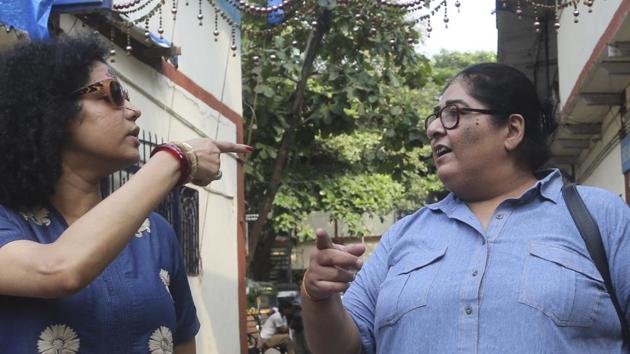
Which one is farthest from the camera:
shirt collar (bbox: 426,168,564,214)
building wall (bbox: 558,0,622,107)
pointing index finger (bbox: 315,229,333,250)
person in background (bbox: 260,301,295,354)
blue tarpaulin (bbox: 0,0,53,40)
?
person in background (bbox: 260,301,295,354)

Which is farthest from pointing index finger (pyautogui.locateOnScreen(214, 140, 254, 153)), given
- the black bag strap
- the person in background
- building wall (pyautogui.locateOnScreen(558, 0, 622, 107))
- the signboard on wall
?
the person in background

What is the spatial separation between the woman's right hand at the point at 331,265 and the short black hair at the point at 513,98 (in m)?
0.71

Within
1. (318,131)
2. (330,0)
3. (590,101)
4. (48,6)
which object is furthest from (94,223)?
(318,131)

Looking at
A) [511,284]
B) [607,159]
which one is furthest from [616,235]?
[607,159]

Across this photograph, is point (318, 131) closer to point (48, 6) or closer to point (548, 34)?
point (548, 34)

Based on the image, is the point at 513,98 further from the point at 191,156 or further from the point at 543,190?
the point at 191,156

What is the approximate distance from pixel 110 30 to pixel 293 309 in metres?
7.97

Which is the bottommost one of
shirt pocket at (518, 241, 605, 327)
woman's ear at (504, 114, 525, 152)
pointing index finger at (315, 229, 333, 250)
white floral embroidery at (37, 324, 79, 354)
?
white floral embroidery at (37, 324, 79, 354)

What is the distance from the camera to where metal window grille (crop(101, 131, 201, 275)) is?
6.30 m

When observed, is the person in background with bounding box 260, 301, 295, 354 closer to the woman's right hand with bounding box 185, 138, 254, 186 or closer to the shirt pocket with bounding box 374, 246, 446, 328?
the shirt pocket with bounding box 374, 246, 446, 328

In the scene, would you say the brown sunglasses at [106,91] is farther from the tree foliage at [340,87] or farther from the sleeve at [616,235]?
the tree foliage at [340,87]

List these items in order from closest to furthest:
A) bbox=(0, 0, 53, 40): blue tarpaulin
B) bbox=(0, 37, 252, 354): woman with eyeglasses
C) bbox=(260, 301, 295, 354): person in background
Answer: bbox=(0, 37, 252, 354): woman with eyeglasses → bbox=(0, 0, 53, 40): blue tarpaulin → bbox=(260, 301, 295, 354): person in background

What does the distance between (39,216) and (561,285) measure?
1.42 m

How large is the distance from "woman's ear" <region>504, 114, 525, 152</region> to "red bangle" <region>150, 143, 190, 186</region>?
3.39 feet
